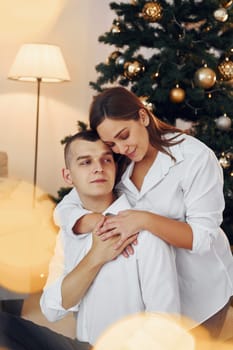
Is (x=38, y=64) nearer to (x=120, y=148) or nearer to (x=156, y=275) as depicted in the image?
(x=120, y=148)

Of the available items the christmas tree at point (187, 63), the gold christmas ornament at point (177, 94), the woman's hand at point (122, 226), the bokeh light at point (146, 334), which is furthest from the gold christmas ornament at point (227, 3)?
the bokeh light at point (146, 334)

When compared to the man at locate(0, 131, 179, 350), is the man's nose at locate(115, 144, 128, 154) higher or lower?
higher

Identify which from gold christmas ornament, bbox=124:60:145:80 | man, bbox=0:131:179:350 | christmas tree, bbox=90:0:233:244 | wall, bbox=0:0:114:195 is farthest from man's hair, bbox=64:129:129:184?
wall, bbox=0:0:114:195

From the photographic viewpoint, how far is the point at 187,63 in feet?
7.98

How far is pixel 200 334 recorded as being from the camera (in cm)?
165

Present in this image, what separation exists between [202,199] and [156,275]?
261mm

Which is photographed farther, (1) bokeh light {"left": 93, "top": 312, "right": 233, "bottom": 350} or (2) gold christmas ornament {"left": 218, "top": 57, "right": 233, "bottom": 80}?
(2) gold christmas ornament {"left": 218, "top": 57, "right": 233, "bottom": 80}

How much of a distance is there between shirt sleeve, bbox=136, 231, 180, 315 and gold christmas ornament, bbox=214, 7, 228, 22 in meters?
1.38

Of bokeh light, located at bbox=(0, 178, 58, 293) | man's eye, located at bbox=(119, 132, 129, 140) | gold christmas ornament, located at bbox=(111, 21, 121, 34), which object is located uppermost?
gold christmas ornament, located at bbox=(111, 21, 121, 34)

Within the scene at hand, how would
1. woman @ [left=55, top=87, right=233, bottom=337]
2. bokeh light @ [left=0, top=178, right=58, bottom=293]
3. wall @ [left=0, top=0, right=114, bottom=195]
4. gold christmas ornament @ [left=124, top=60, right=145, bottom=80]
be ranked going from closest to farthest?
1. woman @ [left=55, top=87, right=233, bottom=337]
2. gold christmas ornament @ [left=124, top=60, right=145, bottom=80]
3. bokeh light @ [left=0, top=178, right=58, bottom=293]
4. wall @ [left=0, top=0, right=114, bottom=195]

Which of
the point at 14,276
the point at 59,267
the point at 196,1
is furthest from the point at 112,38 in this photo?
the point at 59,267

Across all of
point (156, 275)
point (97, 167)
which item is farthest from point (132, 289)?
point (97, 167)

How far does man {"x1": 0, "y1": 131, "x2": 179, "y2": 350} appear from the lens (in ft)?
4.24

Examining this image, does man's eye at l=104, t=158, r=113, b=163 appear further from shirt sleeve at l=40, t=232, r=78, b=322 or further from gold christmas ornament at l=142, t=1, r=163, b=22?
gold christmas ornament at l=142, t=1, r=163, b=22
